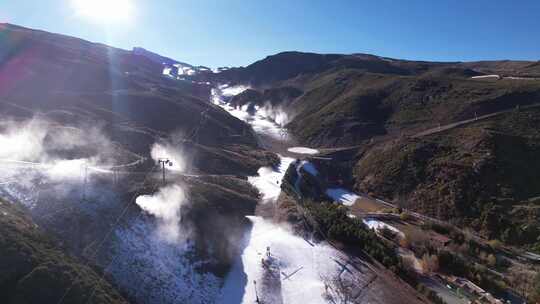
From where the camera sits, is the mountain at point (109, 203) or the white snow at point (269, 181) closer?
the mountain at point (109, 203)

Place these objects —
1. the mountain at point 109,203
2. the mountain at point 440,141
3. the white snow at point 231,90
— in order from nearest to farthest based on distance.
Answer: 1. the mountain at point 109,203
2. the mountain at point 440,141
3. the white snow at point 231,90

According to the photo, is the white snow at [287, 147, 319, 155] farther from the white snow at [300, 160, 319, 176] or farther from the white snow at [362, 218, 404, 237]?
the white snow at [362, 218, 404, 237]

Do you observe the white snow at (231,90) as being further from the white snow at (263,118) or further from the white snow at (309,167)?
the white snow at (309,167)

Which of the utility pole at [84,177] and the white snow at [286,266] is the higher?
the utility pole at [84,177]

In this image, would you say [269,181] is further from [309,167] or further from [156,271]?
[156,271]

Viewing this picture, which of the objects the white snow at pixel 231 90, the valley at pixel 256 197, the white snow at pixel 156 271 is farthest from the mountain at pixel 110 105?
the white snow at pixel 231 90

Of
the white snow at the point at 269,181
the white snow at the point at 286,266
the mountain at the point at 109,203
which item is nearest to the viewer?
the mountain at the point at 109,203

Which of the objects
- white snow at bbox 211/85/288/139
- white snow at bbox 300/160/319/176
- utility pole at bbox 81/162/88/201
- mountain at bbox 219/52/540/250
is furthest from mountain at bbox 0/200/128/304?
white snow at bbox 211/85/288/139
